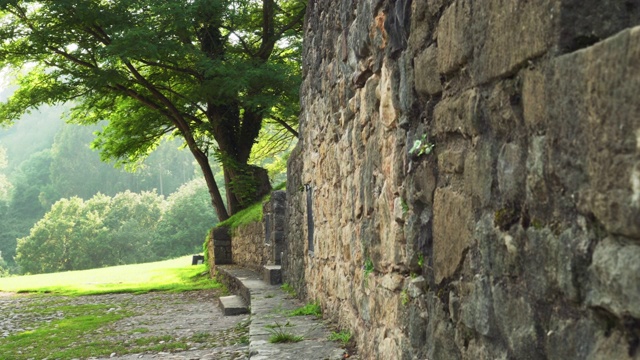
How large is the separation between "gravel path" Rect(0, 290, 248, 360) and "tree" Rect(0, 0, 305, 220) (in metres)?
5.20

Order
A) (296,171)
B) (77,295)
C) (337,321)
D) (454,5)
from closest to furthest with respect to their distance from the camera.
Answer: (454,5), (337,321), (296,171), (77,295)

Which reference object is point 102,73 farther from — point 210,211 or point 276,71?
point 210,211

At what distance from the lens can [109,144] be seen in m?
23.1

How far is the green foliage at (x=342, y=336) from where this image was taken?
5.54m

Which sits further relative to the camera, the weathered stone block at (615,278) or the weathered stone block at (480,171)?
the weathered stone block at (480,171)

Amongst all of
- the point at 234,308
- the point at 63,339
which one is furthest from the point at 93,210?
the point at 63,339

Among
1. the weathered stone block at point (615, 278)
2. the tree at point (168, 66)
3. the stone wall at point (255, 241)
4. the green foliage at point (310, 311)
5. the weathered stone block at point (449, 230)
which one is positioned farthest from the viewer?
the tree at point (168, 66)

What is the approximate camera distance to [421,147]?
330cm

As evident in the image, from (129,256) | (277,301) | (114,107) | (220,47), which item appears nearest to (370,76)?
(277,301)

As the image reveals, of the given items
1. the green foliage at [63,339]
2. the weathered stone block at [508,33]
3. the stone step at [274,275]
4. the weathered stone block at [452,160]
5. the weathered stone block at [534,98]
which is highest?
the weathered stone block at [508,33]

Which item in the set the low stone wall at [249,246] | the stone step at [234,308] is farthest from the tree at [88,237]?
the stone step at [234,308]

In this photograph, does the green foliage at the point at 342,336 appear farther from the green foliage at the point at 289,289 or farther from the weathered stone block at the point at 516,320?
the green foliage at the point at 289,289

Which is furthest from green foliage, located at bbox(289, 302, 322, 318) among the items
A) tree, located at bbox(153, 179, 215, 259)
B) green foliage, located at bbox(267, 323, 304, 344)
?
tree, located at bbox(153, 179, 215, 259)

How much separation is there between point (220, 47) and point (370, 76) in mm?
16156
